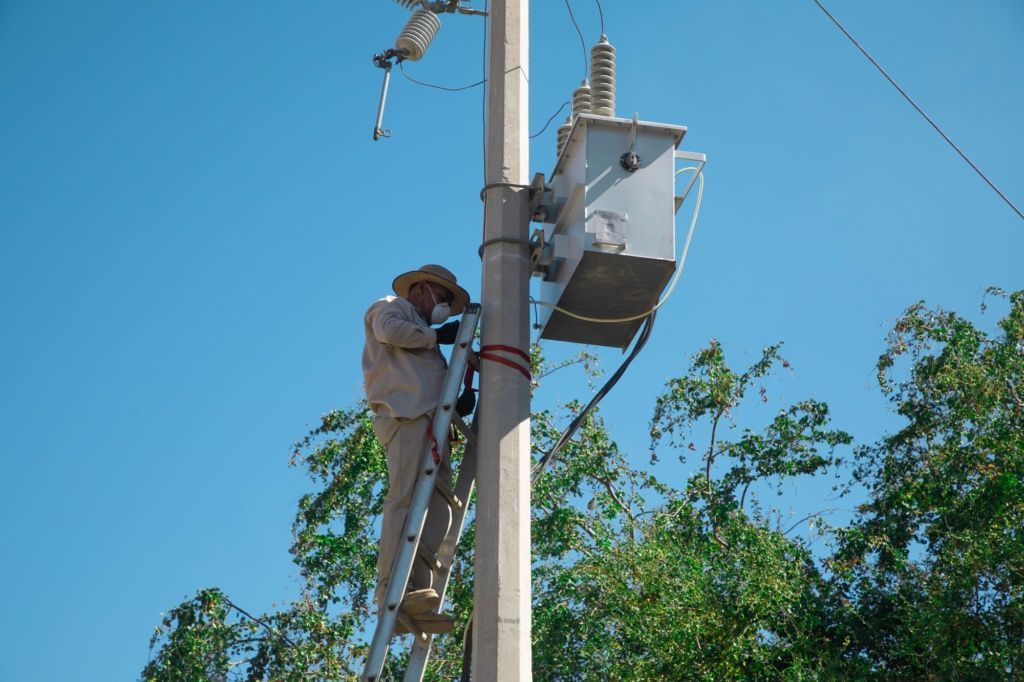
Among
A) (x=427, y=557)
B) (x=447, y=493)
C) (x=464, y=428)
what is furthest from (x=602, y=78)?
(x=427, y=557)

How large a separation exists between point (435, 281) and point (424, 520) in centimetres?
112

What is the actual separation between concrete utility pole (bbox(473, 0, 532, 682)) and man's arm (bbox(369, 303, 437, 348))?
377mm

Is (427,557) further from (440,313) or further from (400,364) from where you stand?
(440,313)

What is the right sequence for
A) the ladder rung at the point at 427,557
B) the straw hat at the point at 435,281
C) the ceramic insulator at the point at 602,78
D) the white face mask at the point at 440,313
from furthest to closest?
1. the straw hat at the point at 435,281
2. the white face mask at the point at 440,313
3. the ceramic insulator at the point at 602,78
4. the ladder rung at the point at 427,557

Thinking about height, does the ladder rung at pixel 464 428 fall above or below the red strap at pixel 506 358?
below

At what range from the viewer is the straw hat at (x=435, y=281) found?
531cm

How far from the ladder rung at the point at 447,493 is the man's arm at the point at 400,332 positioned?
1.80 ft

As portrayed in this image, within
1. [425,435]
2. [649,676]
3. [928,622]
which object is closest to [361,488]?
[649,676]

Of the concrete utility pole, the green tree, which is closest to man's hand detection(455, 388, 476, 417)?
the concrete utility pole

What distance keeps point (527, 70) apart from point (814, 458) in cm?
974

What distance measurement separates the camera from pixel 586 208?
181 inches

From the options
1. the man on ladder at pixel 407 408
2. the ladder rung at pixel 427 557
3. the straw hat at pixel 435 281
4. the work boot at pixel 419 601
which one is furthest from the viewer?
the straw hat at pixel 435 281

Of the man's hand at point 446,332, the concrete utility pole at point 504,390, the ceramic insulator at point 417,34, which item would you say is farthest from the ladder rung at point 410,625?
the ceramic insulator at point 417,34

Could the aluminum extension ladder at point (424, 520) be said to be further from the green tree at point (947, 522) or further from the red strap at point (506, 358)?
the green tree at point (947, 522)
